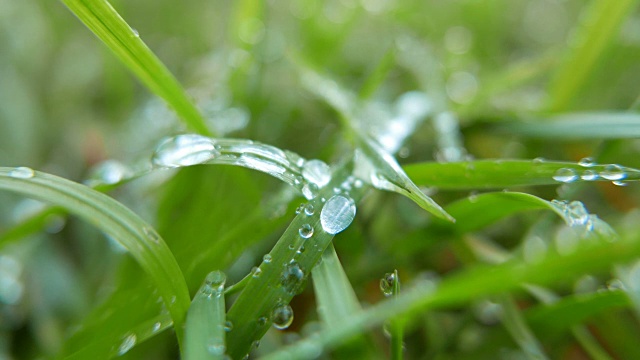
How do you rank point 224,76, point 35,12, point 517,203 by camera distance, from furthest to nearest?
1. point 35,12
2. point 224,76
3. point 517,203

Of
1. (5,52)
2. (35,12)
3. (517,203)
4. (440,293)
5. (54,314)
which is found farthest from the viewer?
(35,12)

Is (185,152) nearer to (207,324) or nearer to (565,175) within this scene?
(207,324)

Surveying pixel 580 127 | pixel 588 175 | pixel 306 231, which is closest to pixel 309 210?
pixel 306 231

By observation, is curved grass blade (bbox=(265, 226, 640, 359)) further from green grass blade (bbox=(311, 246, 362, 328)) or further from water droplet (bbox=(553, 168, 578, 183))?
water droplet (bbox=(553, 168, 578, 183))

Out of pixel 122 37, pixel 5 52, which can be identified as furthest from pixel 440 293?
pixel 5 52

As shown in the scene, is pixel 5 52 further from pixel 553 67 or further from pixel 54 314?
pixel 553 67

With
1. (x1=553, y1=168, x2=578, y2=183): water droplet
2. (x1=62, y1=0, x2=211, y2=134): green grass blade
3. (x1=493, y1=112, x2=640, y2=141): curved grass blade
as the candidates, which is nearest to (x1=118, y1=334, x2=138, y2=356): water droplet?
(x1=62, y1=0, x2=211, y2=134): green grass blade
